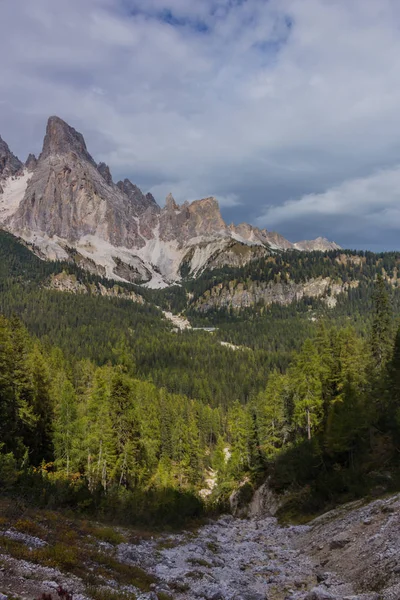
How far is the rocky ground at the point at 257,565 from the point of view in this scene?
39.8 feet

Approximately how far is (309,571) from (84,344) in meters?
182

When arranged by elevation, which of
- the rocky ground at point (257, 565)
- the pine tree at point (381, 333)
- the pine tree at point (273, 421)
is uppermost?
the pine tree at point (381, 333)

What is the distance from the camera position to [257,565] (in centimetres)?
2184

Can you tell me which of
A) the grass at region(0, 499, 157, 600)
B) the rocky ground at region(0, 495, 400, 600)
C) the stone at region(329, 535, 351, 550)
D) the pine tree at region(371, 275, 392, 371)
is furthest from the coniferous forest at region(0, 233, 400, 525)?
the stone at region(329, 535, 351, 550)

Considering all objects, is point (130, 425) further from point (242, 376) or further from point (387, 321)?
point (242, 376)

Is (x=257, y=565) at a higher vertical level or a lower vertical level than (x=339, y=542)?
lower

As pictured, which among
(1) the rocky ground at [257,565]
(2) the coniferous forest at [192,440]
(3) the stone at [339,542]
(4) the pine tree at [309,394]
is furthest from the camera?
(4) the pine tree at [309,394]

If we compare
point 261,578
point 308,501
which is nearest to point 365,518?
point 261,578

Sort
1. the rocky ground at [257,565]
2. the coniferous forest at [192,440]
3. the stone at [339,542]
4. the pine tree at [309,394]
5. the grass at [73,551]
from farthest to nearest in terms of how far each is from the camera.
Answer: the pine tree at [309,394], the coniferous forest at [192,440], the stone at [339,542], the grass at [73,551], the rocky ground at [257,565]

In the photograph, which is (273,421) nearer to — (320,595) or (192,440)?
(192,440)

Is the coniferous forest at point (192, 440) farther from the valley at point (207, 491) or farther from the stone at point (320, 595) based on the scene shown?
the stone at point (320, 595)

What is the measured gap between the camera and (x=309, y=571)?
18906mm

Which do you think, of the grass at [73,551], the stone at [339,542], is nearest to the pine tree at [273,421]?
the stone at [339,542]

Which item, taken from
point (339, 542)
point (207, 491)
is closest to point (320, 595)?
point (339, 542)
